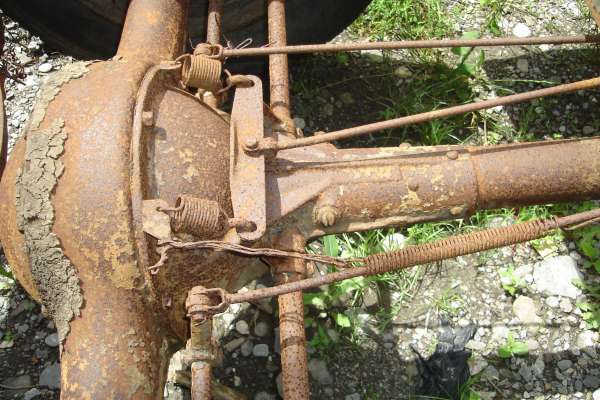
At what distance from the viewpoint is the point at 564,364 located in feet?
8.57

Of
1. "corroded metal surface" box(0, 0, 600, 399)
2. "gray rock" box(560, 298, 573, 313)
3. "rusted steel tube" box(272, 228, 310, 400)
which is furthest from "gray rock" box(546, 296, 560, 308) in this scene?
"rusted steel tube" box(272, 228, 310, 400)

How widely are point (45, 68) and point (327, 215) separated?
227 centimetres

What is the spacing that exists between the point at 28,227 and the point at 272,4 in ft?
4.23

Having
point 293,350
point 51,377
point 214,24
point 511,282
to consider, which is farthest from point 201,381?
point 511,282

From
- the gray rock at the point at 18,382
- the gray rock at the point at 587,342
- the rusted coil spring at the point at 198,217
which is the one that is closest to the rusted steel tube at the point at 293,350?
the rusted coil spring at the point at 198,217

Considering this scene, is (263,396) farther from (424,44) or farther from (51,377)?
(424,44)

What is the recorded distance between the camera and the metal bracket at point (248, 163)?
162cm

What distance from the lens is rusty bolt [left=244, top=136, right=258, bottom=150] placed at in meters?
1.67

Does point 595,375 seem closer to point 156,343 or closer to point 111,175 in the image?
point 156,343

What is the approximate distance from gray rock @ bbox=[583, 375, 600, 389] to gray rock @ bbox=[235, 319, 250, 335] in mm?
1446

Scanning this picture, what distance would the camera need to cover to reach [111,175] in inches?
58.9

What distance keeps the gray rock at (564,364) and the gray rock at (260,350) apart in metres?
1.25

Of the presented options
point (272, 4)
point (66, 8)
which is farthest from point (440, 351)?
point (66, 8)

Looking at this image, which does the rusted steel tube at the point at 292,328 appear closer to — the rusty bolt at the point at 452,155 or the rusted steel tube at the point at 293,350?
the rusted steel tube at the point at 293,350
